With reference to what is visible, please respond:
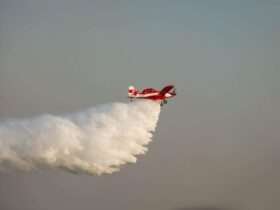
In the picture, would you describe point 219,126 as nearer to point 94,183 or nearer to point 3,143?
point 94,183

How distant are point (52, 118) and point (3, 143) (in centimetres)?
55

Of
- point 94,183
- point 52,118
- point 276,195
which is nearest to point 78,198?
point 94,183

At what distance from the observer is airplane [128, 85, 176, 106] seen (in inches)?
196

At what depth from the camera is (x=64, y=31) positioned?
5102 millimetres

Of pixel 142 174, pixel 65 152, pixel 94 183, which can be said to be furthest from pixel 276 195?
pixel 65 152

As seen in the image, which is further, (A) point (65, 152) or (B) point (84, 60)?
(B) point (84, 60)

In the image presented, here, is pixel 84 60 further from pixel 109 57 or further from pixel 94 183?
pixel 94 183

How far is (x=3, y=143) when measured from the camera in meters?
4.82

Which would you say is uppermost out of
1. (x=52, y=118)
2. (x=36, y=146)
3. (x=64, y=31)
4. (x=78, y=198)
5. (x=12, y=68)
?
(x=64, y=31)

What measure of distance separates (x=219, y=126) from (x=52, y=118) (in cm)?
179

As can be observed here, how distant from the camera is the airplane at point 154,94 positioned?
499 cm

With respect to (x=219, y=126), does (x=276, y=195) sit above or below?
below

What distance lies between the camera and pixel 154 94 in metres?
5.02

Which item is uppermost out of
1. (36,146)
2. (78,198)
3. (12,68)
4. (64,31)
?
(64,31)
